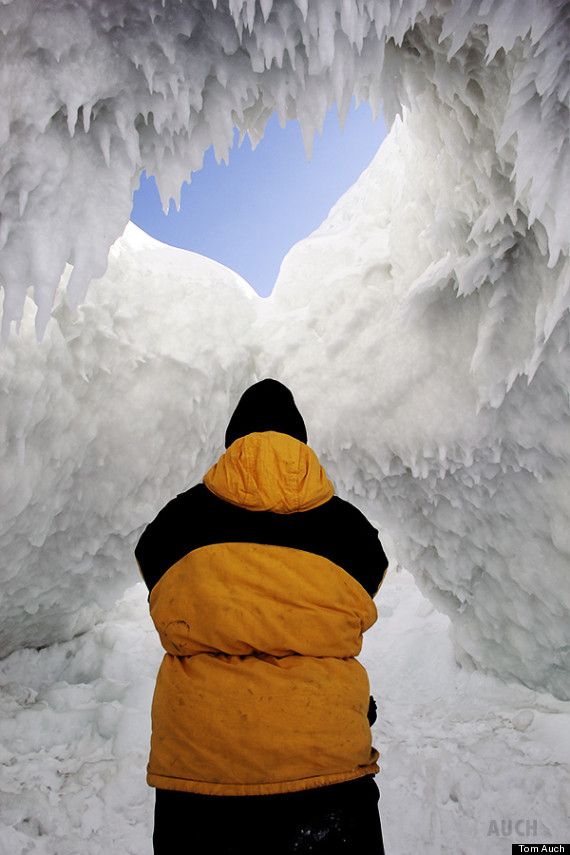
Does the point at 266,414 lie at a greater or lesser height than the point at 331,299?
lesser

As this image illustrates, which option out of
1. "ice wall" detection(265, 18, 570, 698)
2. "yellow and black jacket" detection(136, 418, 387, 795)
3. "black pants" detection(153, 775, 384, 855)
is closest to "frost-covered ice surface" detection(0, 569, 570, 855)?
"ice wall" detection(265, 18, 570, 698)

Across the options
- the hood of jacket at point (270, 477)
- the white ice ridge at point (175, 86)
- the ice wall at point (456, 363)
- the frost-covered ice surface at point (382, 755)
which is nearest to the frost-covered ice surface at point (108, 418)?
the frost-covered ice surface at point (382, 755)

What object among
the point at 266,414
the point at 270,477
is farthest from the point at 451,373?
the point at 270,477

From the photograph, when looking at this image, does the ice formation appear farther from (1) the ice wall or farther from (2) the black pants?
(2) the black pants

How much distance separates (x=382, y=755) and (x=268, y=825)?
10.3ft

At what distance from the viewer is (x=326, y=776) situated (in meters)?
1.40

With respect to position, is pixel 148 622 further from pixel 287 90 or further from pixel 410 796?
pixel 287 90

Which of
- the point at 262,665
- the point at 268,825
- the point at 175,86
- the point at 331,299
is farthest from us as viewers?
the point at 331,299

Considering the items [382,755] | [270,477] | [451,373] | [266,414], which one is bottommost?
[382,755]

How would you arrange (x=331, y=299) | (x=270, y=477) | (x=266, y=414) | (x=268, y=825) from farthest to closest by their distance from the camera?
(x=331, y=299) < (x=266, y=414) < (x=270, y=477) < (x=268, y=825)

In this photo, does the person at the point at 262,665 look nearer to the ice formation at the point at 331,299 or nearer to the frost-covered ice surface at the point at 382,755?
the ice formation at the point at 331,299

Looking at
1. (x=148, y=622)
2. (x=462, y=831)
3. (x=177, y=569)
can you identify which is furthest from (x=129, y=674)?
(x=177, y=569)

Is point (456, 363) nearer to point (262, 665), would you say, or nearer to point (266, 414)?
point (266, 414)

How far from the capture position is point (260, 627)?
1463mm
